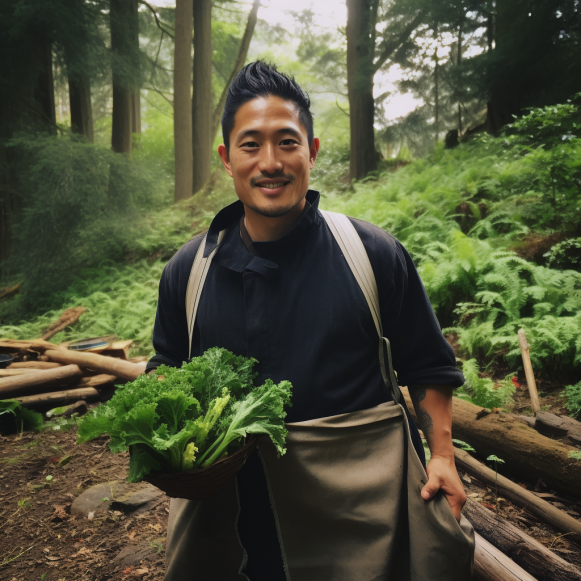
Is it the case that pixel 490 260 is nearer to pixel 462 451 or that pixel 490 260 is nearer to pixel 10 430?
pixel 462 451

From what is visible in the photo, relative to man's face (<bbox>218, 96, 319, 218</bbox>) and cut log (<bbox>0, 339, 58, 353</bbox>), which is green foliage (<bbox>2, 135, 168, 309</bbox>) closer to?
cut log (<bbox>0, 339, 58, 353</bbox>)

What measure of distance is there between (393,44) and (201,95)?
278 inches

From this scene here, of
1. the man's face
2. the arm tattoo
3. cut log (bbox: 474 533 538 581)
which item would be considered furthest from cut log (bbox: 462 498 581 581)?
the man's face

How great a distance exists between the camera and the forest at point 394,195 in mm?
3643

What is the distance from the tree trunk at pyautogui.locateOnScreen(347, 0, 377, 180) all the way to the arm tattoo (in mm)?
12207

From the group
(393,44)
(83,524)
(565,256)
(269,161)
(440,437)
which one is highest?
(393,44)

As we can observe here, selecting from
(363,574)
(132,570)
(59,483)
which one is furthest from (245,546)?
(59,483)

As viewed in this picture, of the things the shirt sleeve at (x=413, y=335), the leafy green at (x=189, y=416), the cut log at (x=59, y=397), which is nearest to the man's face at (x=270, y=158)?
the shirt sleeve at (x=413, y=335)

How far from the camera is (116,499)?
3840 millimetres

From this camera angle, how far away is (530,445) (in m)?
3.32

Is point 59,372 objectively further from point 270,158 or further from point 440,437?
point 440,437

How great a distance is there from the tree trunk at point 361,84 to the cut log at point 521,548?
11758 mm

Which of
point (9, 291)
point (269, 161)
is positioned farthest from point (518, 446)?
point (9, 291)

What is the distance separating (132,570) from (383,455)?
7.85 ft
